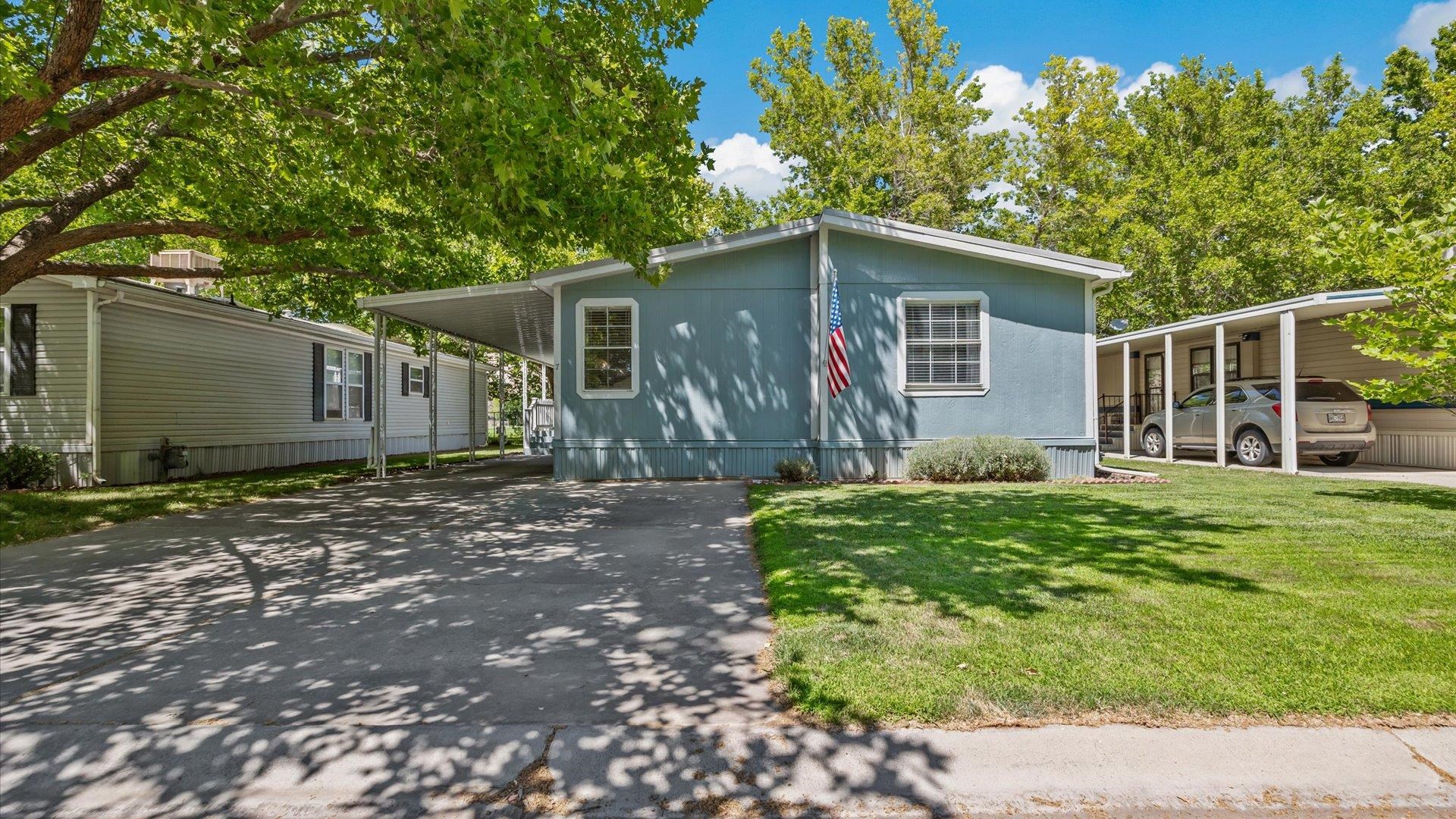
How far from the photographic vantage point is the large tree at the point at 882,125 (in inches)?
938

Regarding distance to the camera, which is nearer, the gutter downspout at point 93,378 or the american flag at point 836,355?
the american flag at point 836,355

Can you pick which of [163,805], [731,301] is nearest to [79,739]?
[163,805]

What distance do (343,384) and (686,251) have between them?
12197 millimetres

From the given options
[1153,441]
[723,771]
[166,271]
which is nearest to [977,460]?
[1153,441]

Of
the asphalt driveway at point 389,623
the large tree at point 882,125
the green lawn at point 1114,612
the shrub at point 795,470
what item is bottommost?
the asphalt driveway at point 389,623

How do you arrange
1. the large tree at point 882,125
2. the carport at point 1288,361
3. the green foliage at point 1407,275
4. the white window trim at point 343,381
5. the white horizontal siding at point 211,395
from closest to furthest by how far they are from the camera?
1. the green foliage at point 1407,275
2. the carport at point 1288,361
3. the white horizontal siding at point 211,395
4. the white window trim at point 343,381
5. the large tree at point 882,125

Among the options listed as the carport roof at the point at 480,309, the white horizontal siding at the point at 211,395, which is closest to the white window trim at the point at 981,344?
the carport roof at the point at 480,309

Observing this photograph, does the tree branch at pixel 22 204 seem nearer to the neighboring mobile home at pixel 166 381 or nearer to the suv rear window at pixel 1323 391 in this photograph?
the neighboring mobile home at pixel 166 381

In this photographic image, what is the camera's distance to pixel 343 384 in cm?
1788

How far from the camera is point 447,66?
5434 mm

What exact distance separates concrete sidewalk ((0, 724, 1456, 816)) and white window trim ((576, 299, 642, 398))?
27.9ft

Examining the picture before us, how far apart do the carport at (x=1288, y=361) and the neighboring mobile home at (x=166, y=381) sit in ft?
51.9

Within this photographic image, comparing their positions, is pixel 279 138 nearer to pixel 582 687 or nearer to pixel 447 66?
pixel 447 66

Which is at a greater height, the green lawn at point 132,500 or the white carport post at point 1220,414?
the white carport post at point 1220,414
